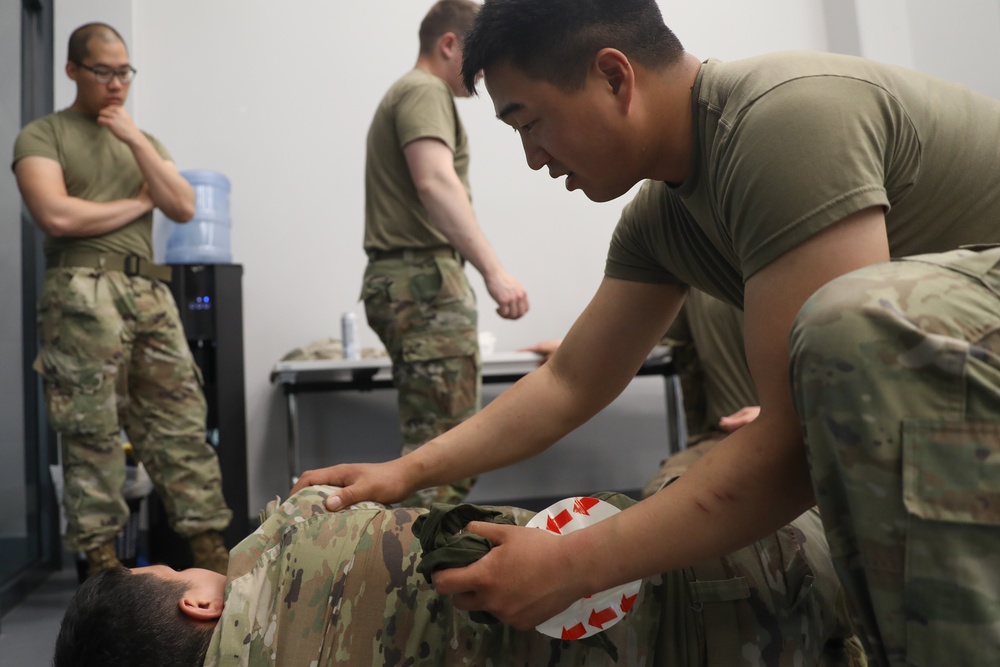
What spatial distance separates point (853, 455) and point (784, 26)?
159 inches

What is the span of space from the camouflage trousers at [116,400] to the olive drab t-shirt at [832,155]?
172 centimetres

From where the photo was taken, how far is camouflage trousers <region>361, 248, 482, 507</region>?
81.1 inches

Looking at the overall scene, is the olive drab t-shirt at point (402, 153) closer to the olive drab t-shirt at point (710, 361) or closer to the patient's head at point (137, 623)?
the olive drab t-shirt at point (710, 361)

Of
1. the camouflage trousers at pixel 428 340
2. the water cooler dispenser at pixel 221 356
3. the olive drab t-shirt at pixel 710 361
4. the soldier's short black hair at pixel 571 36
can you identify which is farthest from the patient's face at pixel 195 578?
the water cooler dispenser at pixel 221 356

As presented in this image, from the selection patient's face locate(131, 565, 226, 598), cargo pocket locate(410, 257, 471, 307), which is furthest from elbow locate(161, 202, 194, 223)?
patient's face locate(131, 565, 226, 598)

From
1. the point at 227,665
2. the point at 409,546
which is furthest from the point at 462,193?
the point at 227,665

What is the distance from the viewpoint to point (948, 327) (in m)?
0.69

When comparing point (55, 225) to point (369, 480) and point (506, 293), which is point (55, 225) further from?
point (369, 480)

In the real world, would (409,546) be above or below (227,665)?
above

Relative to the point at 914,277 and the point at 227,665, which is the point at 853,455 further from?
the point at 227,665

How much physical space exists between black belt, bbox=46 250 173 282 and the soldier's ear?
58.2 inches

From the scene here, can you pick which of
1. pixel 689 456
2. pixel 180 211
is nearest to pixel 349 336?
pixel 180 211

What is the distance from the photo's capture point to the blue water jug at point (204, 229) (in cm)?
341

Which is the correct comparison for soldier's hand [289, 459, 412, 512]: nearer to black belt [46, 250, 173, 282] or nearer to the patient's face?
the patient's face
